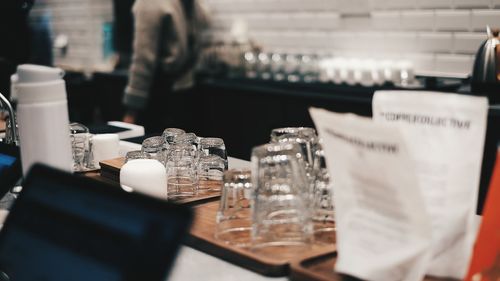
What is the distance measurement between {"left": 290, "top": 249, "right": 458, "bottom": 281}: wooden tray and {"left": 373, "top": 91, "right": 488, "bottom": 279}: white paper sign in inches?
2.6

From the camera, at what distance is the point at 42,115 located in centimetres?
150

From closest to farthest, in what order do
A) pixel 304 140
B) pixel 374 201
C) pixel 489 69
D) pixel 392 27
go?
pixel 374 201, pixel 304 140, pixel 489 69, pixel 392 27

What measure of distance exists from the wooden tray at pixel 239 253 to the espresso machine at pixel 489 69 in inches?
A: 78.3

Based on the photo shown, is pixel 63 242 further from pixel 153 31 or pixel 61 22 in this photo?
pixel 61 22

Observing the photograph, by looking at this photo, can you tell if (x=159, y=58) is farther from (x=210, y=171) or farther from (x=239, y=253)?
(x=239, y=253)

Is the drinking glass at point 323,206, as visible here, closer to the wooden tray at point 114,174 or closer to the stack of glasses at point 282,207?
the stack of glasses at point 282,207

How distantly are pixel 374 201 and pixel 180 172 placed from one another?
843 millimetres

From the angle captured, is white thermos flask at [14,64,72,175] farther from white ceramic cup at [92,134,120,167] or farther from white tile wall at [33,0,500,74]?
white tile wall at [33,0,500,74]

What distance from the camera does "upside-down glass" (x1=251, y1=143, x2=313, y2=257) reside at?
140 cm

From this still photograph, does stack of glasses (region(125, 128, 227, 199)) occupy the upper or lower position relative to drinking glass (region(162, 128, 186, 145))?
lower

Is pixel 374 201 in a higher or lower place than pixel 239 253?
higher

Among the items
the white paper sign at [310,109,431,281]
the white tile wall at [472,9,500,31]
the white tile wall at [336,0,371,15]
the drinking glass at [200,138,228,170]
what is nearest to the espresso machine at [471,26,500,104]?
the white tile wall at [472,9,500,31]

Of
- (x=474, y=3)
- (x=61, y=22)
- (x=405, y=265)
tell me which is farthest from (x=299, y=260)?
(x=61, y=22)

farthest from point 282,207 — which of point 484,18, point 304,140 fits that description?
point 484,18
